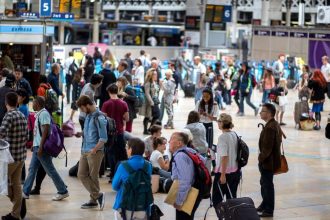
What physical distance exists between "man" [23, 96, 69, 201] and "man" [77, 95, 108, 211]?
20.8 inches

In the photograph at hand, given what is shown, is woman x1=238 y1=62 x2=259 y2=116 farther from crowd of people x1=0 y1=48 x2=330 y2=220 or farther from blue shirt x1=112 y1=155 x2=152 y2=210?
blue shirt x1=112 y1=155 x2=152 y2=210

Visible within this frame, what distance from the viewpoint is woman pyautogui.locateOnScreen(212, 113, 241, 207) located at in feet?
34.6

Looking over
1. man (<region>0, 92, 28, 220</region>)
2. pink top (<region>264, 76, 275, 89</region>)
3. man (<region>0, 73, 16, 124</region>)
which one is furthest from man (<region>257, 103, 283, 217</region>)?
pink top (<region>264, 76, 275, 89</region>)

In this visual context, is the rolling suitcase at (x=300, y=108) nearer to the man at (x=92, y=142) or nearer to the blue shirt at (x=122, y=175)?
the man at (x=92, y=142)

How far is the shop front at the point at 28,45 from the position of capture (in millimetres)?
23094

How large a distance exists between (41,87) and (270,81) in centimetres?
1059

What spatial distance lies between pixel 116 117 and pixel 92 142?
2.12 m

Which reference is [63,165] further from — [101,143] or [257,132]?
[257,132]

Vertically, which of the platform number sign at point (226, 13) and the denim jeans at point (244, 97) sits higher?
the platform number sign at point (226, 13)

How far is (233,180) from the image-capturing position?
1073 centimetres

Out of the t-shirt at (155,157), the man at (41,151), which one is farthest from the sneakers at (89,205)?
the t-shirt at (155,157)

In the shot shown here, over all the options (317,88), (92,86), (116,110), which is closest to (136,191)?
(116,110)

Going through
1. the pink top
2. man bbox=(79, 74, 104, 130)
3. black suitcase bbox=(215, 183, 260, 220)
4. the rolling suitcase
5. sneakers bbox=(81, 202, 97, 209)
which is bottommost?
sneakers bbox=(81, 202, 97, 209)

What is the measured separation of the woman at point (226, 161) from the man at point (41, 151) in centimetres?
253
